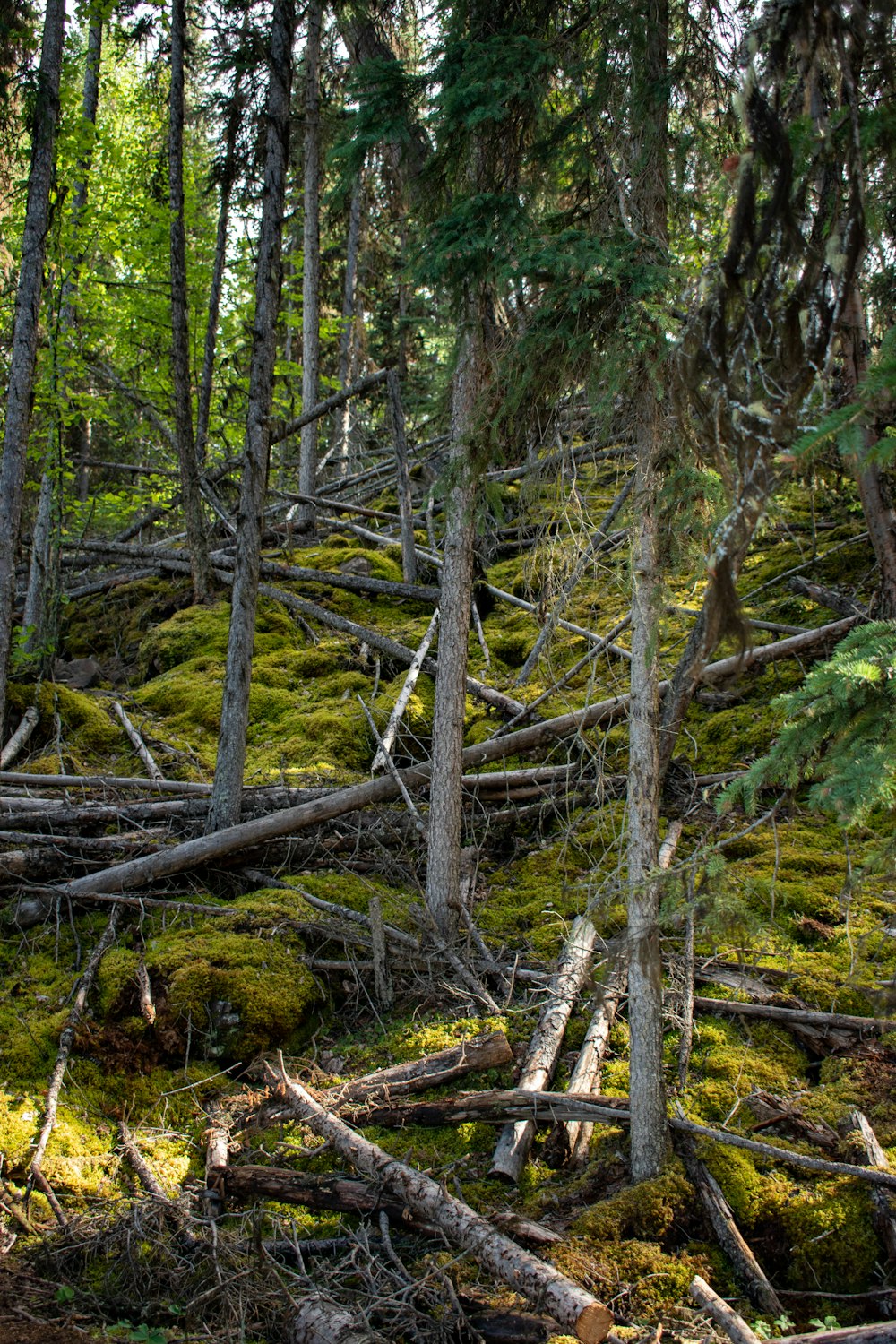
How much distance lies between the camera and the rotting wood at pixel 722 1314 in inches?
128

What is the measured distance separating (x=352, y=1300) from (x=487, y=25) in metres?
7.51

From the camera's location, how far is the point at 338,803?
301 inches

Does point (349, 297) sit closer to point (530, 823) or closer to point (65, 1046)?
point (530, 823)

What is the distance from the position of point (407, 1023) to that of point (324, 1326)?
232 centimetres

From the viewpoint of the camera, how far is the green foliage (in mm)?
3312

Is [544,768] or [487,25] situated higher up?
[487,25]

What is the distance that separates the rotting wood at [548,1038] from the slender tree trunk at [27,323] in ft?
18.2

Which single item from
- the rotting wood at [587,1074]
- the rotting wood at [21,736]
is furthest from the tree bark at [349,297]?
the rotting wood at [587,1074]

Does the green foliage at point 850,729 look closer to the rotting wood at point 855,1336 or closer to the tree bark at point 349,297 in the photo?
the rotting wood at point 855,1336

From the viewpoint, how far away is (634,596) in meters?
4.43

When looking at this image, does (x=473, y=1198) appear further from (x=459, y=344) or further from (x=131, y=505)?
(x=131, y=505)

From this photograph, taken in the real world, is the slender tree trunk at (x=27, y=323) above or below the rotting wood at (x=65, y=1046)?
above

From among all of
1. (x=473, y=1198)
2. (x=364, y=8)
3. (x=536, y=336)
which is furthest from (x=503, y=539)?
(x=473, y=1198)

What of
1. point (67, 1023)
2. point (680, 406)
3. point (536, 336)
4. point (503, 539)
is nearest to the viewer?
point (680, 406)
